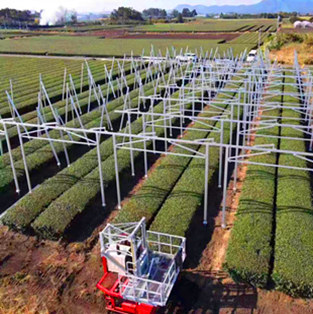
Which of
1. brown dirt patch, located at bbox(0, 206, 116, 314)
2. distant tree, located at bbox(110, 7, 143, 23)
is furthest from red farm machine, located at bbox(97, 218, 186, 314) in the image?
distant tree, located at bbox(110, 7, 143, 23)

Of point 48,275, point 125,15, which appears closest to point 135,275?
point 48,275

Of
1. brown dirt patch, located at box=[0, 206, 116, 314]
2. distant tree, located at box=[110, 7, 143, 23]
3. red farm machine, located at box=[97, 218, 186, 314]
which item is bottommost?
brown dirt patch, located at box=[0, 206, 116, 314]

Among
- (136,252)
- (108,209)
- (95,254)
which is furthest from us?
(108,209)

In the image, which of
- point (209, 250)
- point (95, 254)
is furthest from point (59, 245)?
point (209, 250)

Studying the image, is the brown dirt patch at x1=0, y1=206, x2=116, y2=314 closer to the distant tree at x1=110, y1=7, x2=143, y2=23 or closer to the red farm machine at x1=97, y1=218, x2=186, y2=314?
the red farm machine at x1=97, y1=218, x2=186, y2=314

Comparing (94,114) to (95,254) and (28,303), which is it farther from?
(28,303)

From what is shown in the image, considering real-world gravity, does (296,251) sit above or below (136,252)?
below

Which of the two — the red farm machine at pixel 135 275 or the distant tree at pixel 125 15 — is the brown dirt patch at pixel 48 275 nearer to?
the red farm machine at pixel 135 275
